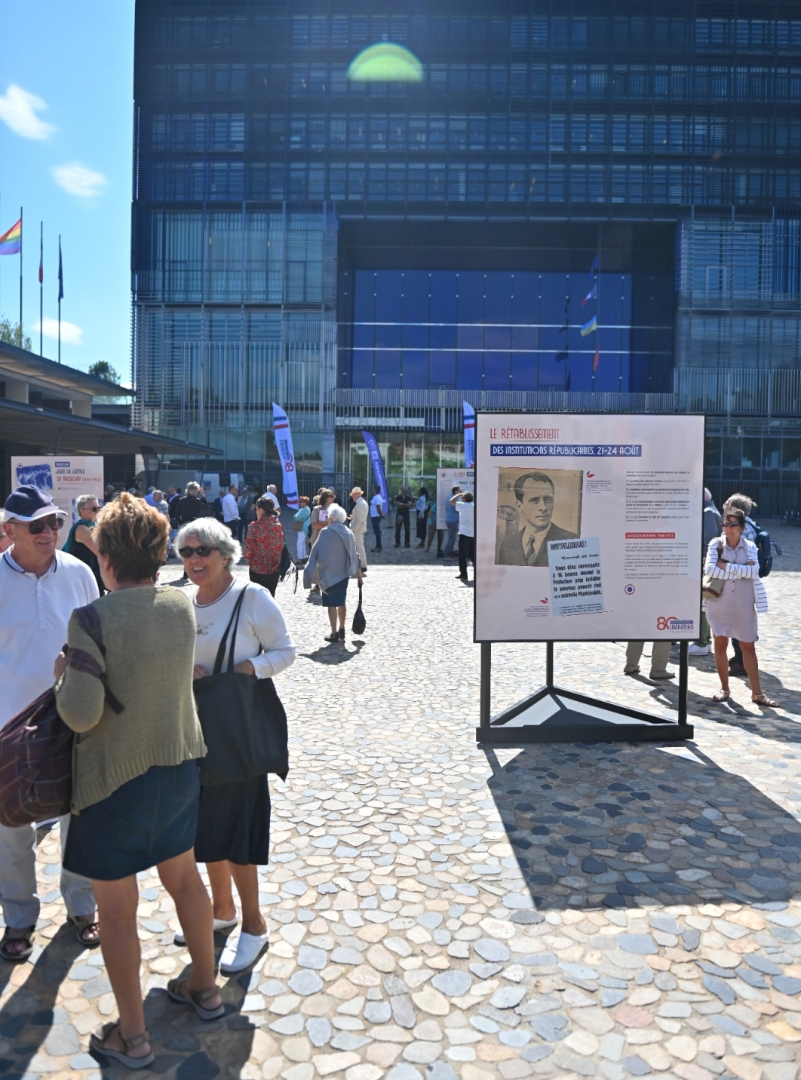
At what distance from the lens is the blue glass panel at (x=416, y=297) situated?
44.2 m

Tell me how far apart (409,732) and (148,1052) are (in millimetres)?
3859

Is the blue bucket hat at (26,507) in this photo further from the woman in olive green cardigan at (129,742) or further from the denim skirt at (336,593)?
the denim skirt at (336,593)

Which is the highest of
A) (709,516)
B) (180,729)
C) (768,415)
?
(768,415)

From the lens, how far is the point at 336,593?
32.8ft

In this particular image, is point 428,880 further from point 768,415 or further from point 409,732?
point 768,415

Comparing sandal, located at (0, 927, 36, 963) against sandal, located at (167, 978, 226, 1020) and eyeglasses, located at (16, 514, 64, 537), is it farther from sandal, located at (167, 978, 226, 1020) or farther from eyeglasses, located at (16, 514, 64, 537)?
eyeglasses, located at (16, 514, 64, 537)

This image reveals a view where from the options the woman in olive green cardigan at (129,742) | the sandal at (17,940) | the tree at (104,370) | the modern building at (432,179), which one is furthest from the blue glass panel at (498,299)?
the tree at (104,370)

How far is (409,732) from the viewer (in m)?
6.45

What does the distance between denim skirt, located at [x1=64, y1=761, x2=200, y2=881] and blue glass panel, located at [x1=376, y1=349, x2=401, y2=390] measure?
4220cm

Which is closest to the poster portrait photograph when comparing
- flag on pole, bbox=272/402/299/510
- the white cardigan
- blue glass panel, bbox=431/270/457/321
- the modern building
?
the white cardigan

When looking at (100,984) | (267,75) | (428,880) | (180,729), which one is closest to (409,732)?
(428,880)

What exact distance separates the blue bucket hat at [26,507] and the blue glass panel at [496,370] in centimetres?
4172

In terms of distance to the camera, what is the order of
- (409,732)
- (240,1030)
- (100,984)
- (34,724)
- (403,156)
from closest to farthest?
(34,724) < (240,1030) < (100,984) < (409,732) < (403,156)

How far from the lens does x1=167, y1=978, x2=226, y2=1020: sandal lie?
2.94 metres
